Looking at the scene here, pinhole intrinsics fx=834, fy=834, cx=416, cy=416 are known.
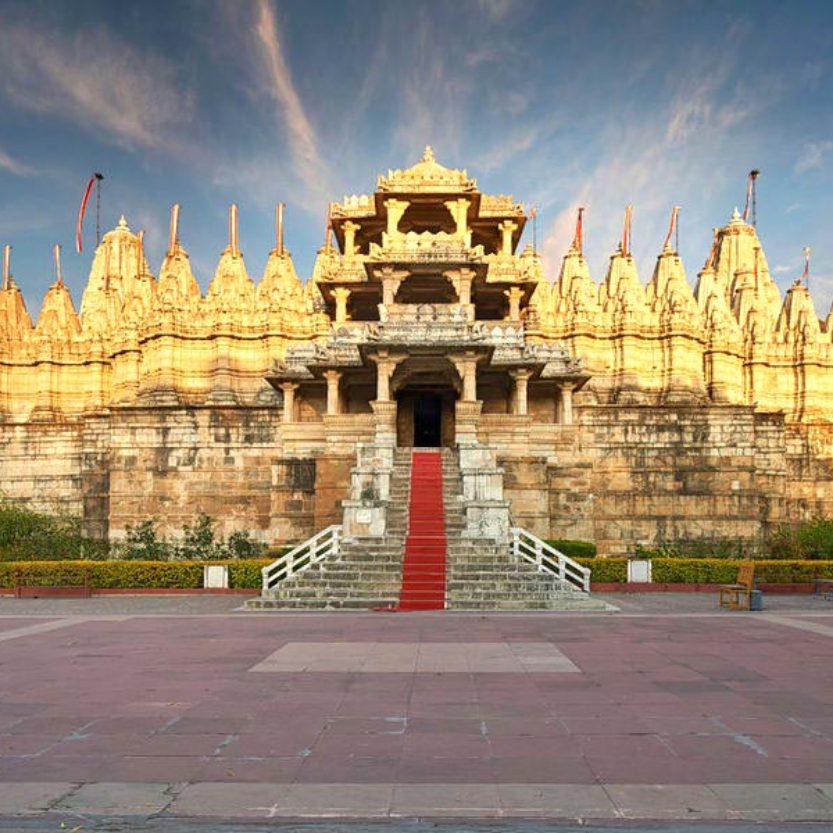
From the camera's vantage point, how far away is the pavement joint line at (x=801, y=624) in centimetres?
1631

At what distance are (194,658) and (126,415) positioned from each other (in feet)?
77.3

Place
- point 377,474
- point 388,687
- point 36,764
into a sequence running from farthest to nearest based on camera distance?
Answer: point 377,474
point 388,687
point 36,764

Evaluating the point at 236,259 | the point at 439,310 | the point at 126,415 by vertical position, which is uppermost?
the point at 236,259

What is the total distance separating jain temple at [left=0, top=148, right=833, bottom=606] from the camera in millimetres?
27406

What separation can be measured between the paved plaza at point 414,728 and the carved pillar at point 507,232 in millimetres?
25020

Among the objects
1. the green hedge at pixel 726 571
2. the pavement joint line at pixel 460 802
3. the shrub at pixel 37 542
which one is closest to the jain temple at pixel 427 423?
the shrub at pixel 37 542

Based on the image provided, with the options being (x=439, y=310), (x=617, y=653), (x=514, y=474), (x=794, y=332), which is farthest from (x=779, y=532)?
(x=617, y=653)

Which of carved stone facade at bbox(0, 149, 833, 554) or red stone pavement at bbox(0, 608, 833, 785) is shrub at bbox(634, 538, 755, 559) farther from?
red stone pavement at bbox(0, 608, 833, 785)

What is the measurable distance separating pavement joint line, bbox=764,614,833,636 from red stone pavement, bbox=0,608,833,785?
5.96 ft

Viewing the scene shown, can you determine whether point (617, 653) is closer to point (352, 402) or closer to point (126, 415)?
point (352, 402)

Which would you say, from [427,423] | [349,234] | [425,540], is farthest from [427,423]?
[425,540]

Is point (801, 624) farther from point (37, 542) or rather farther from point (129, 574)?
point (37, 542)

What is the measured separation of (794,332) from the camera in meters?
54.5

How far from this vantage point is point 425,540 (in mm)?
23531
